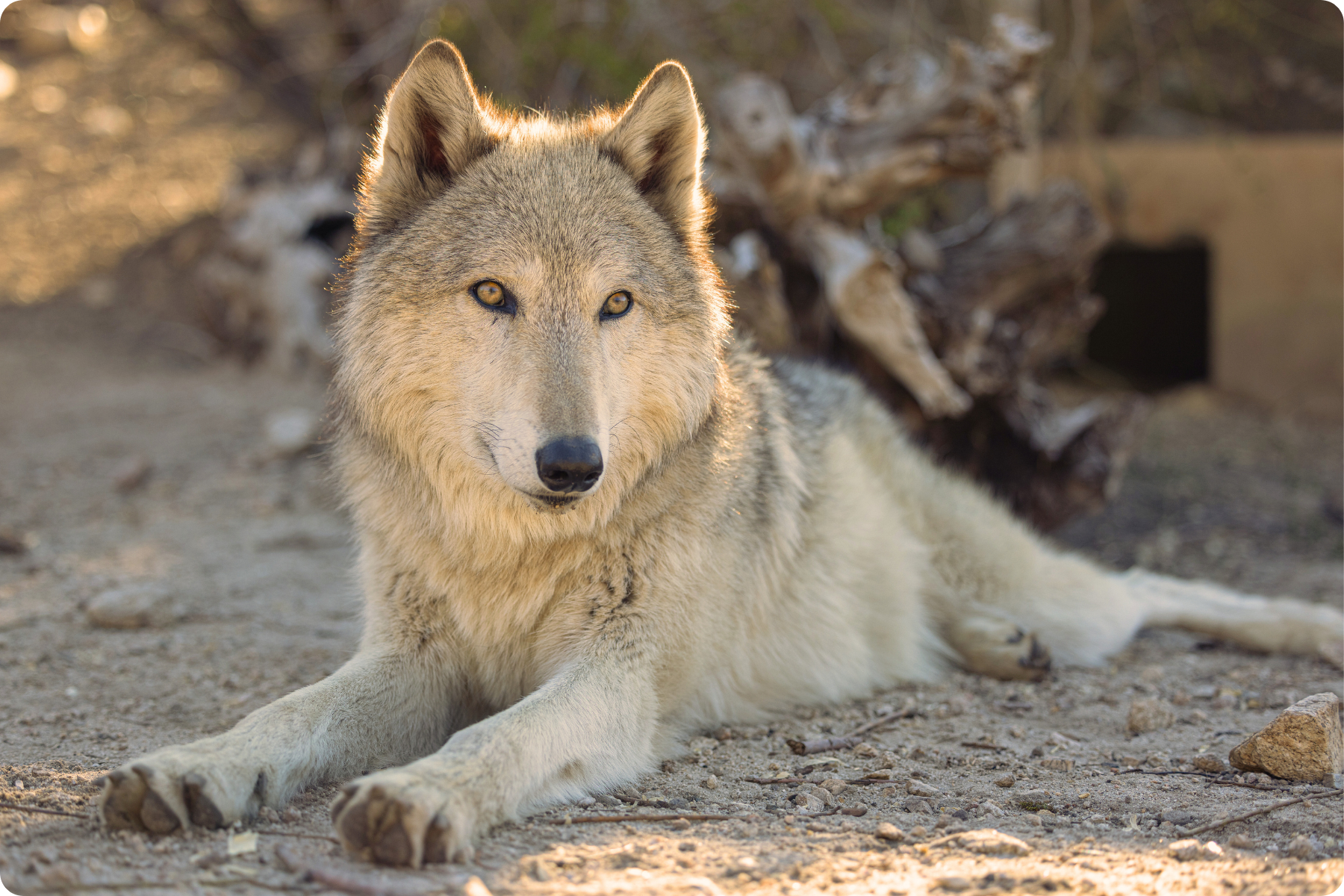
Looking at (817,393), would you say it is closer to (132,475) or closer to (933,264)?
(933,264)

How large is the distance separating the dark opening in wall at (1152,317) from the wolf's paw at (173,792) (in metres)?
9.19

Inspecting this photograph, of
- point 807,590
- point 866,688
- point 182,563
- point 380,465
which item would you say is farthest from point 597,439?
point 182,563

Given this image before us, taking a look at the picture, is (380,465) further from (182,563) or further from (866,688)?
(182,563)

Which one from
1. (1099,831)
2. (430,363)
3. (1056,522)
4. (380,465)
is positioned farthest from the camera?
(1056,522)

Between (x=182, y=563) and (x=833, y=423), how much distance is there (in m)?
3.21

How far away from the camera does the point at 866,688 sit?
13.6 feet

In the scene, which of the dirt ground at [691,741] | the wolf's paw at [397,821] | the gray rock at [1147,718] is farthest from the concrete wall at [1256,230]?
the wolf's paw at [397,821]

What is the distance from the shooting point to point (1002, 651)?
439 cm

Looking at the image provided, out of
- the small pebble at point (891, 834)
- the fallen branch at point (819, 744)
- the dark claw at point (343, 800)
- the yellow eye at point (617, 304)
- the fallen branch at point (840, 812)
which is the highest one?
the yellow eye at point (617, 304)

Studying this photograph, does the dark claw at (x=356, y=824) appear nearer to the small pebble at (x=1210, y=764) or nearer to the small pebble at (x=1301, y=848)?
the small pebble at (x=1301, y=848)

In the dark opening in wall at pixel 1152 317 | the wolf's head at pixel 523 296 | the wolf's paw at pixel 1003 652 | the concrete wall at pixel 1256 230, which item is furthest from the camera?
the dark opening in wall at pixel 1152 317

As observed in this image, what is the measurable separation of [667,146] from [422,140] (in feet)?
2.58

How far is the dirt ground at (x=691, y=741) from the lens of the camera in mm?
2438

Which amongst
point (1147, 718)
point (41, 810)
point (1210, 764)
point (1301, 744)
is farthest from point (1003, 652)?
point (41, 810)
